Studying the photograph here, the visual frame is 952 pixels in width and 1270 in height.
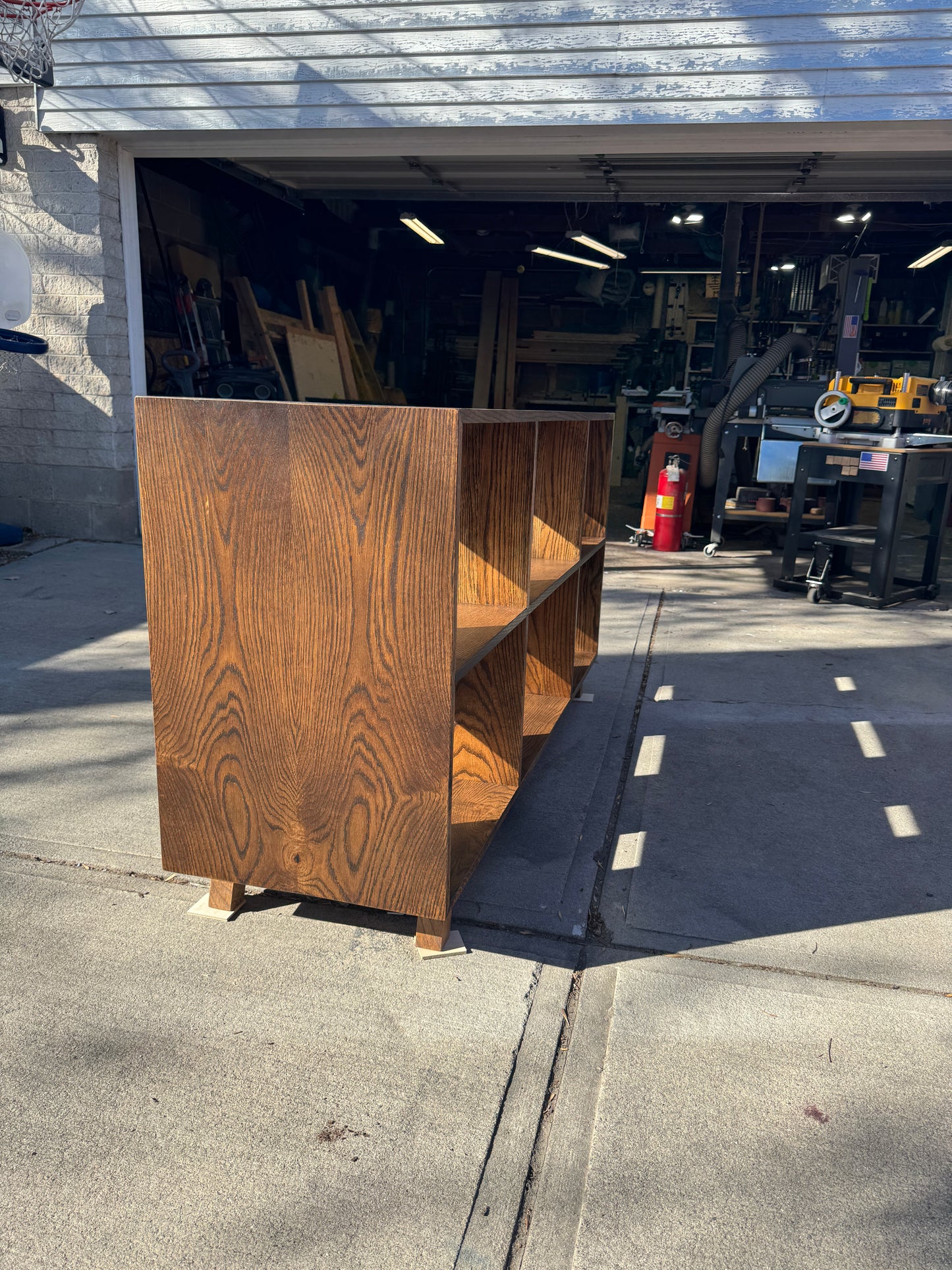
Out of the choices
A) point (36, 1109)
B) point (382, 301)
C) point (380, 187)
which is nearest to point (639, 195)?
point (380, 187)

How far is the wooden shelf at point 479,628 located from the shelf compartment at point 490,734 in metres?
0.10

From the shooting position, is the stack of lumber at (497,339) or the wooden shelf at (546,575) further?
the stack of lumber at (497,339)

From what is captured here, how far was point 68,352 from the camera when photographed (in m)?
6.53

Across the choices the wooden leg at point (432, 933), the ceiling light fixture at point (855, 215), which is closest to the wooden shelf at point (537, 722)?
the wooden leg at point (432, 933)

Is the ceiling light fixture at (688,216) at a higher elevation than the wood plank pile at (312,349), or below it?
higher

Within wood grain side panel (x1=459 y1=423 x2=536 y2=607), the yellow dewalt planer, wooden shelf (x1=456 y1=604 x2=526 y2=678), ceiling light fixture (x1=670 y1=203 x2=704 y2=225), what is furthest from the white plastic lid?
ceiling light fixture (x1=670 y1=203 x2=704 y2=225)

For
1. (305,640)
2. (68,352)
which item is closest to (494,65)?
(68,352)

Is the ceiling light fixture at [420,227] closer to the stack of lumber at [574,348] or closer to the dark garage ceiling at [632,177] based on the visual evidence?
the dark garage ceiling at [632,177]

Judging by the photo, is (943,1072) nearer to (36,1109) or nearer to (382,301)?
(36,1109)

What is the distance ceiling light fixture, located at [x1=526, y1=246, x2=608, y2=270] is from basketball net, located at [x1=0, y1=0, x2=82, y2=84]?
271 inches

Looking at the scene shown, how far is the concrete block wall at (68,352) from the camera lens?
6273mm

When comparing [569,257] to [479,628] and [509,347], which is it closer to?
[509,347]

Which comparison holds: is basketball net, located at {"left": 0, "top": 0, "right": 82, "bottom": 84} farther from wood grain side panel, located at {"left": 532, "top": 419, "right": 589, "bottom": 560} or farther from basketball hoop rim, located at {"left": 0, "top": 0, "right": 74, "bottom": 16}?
wood grain side panel, located at {"left": 532, "top": 419, "right": 589, "bottom": 560}

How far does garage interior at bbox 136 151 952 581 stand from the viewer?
823 cm
